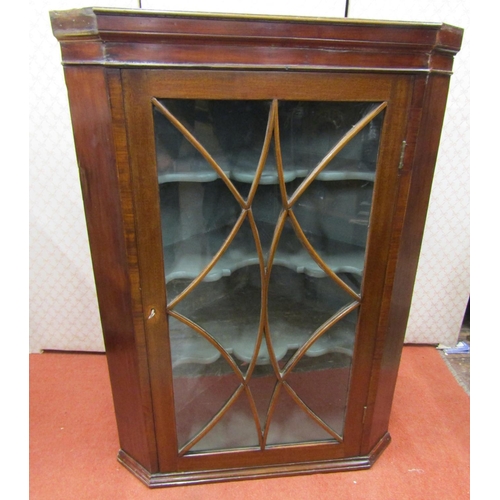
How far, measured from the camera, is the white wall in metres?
1.02

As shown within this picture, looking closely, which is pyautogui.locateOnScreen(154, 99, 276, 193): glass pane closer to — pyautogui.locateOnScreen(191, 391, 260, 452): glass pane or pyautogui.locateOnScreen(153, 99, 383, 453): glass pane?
pyautogui.locateOnScreen(153, 99, 383, 453): glass pane

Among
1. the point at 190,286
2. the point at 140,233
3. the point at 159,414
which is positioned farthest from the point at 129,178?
the point at 159,414

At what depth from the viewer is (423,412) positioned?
44.3 inches

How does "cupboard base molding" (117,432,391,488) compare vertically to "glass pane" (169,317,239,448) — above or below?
below

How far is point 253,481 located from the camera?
3.06ft

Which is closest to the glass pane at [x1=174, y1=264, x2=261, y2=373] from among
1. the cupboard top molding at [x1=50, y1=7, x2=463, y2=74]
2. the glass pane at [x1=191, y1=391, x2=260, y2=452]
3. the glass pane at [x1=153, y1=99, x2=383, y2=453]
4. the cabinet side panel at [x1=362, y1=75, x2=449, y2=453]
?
the glass pane at [x1=153, y1=99, x2=383, y2=453]

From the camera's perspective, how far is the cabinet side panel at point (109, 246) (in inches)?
24.8

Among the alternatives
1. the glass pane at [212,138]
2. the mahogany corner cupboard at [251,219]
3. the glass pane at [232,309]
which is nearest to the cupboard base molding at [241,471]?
the mahogany corner cupboard at [251,219]

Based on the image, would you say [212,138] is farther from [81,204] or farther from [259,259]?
[81,204]

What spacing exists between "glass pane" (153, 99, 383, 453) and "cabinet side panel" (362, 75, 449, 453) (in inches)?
2.4

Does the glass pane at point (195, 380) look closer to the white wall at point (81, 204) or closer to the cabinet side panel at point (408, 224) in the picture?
the cabinet side panel at point (408, 224)

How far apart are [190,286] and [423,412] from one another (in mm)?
802

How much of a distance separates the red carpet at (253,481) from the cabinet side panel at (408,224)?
0.38ft

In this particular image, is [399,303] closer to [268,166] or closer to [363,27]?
[268,166]
